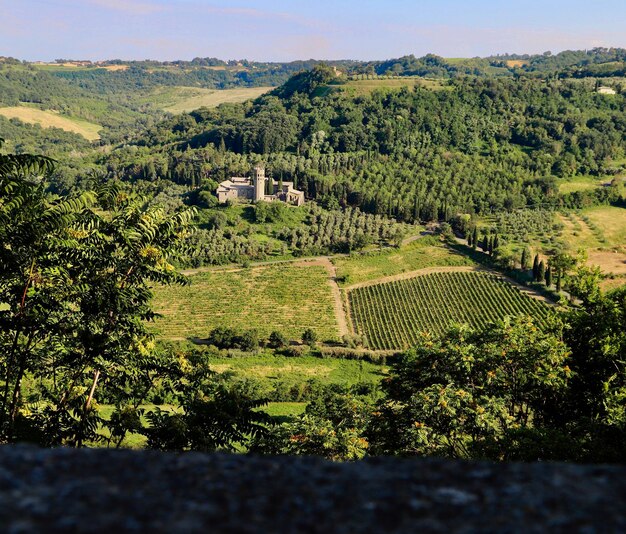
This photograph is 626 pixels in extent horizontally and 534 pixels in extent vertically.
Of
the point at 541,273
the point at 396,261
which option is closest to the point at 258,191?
the point at 396,261

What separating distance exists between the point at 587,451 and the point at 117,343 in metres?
14.2

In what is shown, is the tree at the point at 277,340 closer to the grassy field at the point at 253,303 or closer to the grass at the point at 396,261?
the grassy field at the point at 253,303

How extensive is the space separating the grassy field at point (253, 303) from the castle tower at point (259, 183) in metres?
34.9

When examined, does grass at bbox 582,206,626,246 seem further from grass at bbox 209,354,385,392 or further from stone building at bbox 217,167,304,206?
grass at bbox 209,354,385,392

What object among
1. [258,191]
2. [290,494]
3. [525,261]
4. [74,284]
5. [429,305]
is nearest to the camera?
[290,494]

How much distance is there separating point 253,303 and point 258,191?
5228 centimetres

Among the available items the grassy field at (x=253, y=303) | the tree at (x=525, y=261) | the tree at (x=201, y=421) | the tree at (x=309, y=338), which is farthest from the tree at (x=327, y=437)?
the tree at (x=525, y=261)

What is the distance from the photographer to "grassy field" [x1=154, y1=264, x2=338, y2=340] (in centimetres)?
7156

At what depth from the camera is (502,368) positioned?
21828 millimetres

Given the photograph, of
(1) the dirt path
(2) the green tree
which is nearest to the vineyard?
(1) the dirt path

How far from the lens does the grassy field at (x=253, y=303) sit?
7156 centimetres

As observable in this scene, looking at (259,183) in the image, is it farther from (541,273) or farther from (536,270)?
(541,273)

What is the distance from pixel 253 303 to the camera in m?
Answer: 79.4

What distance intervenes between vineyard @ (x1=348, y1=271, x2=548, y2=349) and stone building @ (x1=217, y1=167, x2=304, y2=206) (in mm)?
47160
